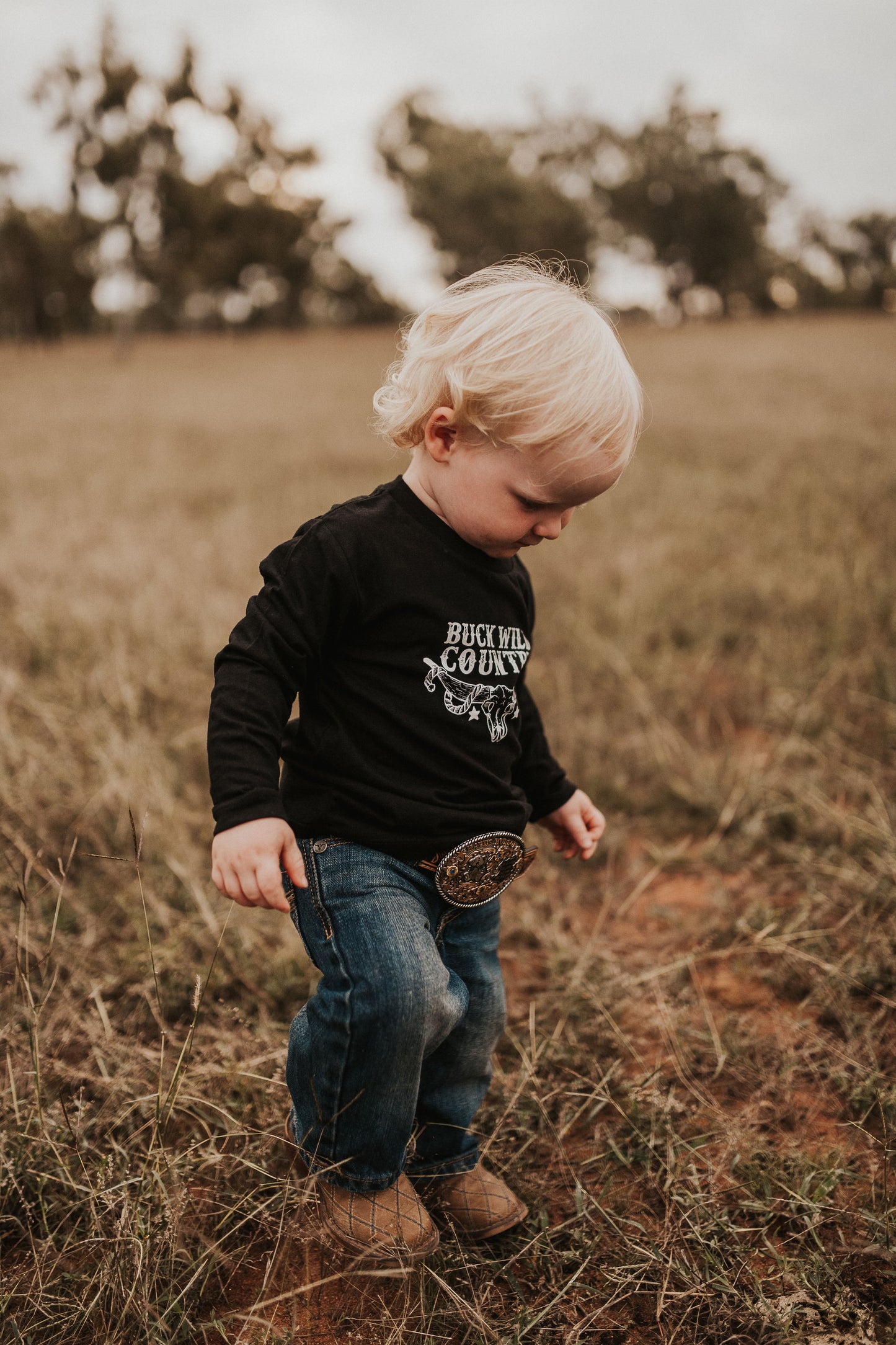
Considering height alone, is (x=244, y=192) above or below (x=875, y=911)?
above

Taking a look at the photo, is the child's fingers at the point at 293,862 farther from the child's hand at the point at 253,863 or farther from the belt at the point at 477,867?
the belt at the point at 477,867

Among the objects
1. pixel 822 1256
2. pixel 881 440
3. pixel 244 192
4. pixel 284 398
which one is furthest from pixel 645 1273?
pixel 244 192

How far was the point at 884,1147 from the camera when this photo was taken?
1.61m

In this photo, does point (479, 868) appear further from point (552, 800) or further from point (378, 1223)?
point (378, 1223)

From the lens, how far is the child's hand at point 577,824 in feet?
5.99

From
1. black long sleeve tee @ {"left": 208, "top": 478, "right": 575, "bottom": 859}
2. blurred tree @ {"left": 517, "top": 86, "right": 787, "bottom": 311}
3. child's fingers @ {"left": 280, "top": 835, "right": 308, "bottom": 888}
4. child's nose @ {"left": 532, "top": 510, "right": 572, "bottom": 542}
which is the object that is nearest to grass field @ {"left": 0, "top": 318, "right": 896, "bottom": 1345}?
child's fingers @ {"left": 280, "top": 835, "right": 308, "bottom": 888}

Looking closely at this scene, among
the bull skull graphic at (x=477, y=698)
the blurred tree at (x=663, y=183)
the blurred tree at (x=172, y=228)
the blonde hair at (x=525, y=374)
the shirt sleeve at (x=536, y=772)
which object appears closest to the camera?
the blonde hair at (x=525, y=374)

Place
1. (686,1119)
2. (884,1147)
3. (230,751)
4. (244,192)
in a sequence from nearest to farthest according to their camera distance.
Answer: (230,751) < (884,1147) < (686,1119) < (244,192)

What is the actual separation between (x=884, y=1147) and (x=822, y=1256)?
0.25 m

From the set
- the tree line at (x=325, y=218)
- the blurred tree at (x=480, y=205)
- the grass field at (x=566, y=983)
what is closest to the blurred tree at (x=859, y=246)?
the tree line at (x=325, y=218)

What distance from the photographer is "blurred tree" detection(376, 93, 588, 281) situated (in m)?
34.0

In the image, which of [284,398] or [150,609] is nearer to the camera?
[150,609]

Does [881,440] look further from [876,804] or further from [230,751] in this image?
[230,751]

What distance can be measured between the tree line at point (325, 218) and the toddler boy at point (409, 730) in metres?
27.1
